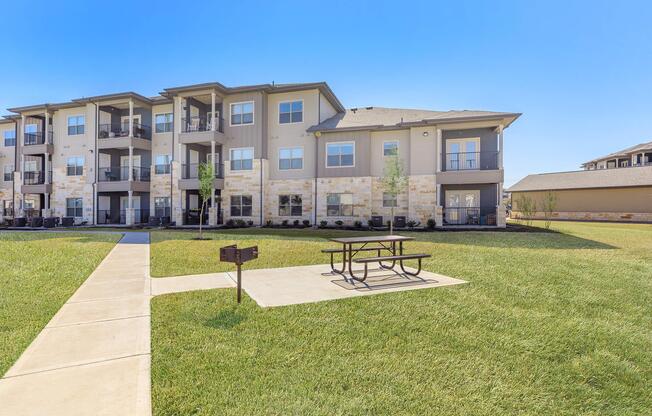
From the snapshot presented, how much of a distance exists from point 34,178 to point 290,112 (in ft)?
83.8

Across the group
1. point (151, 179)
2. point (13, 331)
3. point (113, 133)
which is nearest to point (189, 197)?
point (151, 179)

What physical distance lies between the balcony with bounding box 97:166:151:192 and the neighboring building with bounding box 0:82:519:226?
8 centimetres

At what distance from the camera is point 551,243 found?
14109 millimetres

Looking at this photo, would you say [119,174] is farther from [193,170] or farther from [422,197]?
[422,197]

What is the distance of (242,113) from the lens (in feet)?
78.9

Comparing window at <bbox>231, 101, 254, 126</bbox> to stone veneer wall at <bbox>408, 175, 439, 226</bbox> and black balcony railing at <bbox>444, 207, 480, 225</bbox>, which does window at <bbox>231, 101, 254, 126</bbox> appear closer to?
stone veneer wall at <bbox>408, 175, 439, 226</bbox>

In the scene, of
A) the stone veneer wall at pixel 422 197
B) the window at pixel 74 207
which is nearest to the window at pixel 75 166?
the window at pixel 74 207

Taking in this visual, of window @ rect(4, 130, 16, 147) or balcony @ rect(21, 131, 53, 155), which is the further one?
window @ rect(4, 130, 16, 147)

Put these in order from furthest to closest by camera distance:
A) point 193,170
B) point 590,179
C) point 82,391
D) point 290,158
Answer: point 590,179 < point 193,170 < point 290,158 < point 82,391

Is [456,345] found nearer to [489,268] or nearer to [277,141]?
[489,268]

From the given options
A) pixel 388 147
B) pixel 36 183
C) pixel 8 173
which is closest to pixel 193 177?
pixel 388 147

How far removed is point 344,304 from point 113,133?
28.7 meters

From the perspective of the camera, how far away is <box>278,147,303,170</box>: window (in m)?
23.6

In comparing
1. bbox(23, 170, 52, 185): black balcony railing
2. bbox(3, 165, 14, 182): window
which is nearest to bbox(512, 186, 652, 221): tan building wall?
bbox(23, 170, 52, 185): black balcony railing
